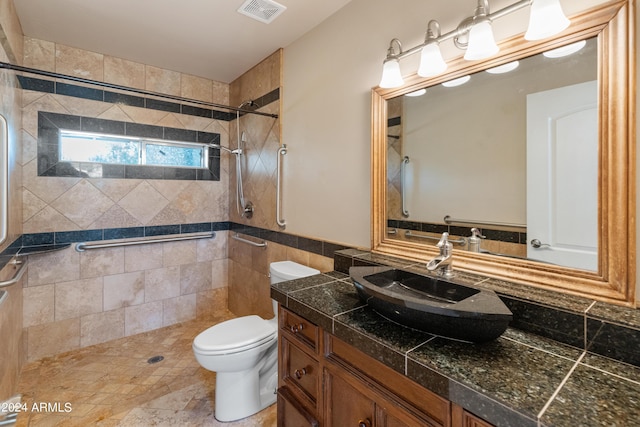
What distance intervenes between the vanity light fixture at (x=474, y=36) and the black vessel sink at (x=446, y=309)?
909 millimetres

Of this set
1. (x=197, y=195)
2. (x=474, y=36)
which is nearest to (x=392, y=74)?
(x=474, y=36)

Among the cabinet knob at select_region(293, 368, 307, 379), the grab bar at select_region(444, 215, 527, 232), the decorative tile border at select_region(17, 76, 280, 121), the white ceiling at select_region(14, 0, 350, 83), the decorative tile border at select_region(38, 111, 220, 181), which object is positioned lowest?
the cabinet knob at select_region(293, 368, 307, 379)

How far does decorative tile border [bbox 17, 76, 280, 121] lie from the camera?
238cm

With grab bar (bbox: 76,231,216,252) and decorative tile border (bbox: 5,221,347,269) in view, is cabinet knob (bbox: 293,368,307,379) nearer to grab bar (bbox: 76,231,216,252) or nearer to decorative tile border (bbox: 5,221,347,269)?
decorative tile border (bbox: 5,221,347,269)

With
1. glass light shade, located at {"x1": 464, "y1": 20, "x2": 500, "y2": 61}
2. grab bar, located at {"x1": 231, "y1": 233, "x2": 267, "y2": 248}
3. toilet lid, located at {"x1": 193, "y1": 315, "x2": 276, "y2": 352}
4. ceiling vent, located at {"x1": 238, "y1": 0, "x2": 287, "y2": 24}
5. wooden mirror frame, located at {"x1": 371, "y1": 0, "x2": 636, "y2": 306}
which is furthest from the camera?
grab bar, located at {"x1": 231, "y1": 233, "x2": 267, "y2": 248}

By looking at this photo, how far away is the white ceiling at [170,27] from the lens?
1933 millimetres

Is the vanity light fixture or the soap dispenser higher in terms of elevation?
the vanity light fixture

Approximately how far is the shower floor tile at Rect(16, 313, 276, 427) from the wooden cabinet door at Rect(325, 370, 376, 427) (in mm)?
934

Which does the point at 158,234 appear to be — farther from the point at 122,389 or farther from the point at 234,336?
the point at 234,336

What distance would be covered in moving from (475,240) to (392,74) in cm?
88

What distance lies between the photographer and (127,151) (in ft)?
9.11

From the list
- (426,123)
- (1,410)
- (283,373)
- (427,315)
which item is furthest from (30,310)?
(426,123)

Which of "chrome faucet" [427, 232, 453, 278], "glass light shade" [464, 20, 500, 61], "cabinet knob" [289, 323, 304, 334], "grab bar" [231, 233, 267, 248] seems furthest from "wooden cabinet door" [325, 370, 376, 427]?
"grab bar" [231, 233, 267, 248]

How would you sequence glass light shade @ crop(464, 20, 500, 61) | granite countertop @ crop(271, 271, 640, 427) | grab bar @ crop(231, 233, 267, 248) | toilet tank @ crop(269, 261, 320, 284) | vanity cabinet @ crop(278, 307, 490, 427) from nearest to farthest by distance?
granite countertop @ crop(271, 271, 640, 427)
vanity cabinet @ crop(278, 307, 490, 427)
glass light shade @ crop(464, 20, 500, 61)
toilet tank @ crop(269, 261, 320, 284)
grab bar @ crop(231, 233, 267, 248)
